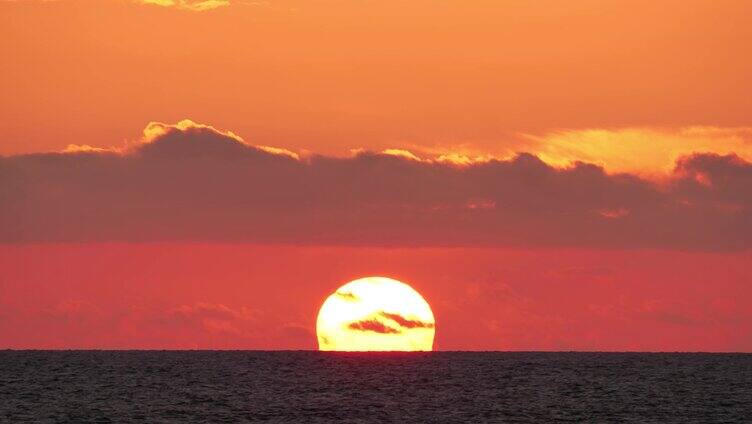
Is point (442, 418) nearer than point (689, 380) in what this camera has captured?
Yes

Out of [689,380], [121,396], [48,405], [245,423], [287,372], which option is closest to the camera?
[245,423]

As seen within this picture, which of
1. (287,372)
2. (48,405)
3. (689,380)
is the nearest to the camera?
(48,405)

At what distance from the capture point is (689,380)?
174m

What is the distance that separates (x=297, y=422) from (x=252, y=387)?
48.4 metres

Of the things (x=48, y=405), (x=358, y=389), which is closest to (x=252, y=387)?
(x=358, y=389)

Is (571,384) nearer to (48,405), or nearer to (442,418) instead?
(442,418)

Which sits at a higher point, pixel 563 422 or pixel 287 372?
pixel 287 372

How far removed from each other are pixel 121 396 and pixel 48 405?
1471cm

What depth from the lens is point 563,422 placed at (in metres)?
101

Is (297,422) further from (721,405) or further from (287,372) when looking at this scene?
(287,372)

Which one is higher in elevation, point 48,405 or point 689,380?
point 689,380

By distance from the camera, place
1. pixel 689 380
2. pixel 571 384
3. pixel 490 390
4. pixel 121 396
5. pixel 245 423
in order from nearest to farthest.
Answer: pixel 245 423 → pixel 121 396 → pixel 490 390 → pixel 571 384 → pixel 689 380

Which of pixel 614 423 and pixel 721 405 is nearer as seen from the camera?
pixel 614 423

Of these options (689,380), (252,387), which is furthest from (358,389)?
(689,380)
